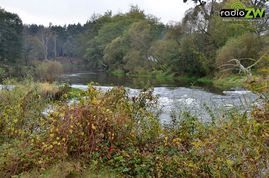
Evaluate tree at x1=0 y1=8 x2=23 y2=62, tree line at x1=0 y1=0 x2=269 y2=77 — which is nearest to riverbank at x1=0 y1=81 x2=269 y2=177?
tree line at x1=0 y1=0 x2=269 y2=77

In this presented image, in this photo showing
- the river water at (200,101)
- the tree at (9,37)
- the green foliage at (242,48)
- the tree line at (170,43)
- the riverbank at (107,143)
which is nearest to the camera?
the riverbank at (107,143)

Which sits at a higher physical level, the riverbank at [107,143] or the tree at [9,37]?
the tree at [9,37]

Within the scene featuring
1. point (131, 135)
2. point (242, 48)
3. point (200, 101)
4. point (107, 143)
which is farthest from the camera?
point (242, 48)

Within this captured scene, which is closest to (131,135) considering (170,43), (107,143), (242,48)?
(107,143)

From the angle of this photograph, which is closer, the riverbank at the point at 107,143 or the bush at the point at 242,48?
the riverbank at the point at 107,143

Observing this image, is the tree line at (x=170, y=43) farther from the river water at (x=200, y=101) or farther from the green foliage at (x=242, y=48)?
the river water at (x=200, y=101)

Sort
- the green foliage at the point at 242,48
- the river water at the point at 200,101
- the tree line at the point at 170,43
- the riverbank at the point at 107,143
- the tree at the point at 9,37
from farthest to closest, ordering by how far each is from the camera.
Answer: the tree at the point at 9,37, the tree line at the point at 170,43, the green foliage at the point at 242,48, the river water at the point at 200,101, the riverbank at the point at 107,143

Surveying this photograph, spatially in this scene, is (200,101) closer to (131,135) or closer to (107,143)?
(131,135)

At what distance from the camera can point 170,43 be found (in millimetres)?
41094

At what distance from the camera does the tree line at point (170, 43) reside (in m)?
30.4

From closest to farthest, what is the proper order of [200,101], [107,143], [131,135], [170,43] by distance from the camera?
[107,143] → [131,135] → [200,101] → [170,43]

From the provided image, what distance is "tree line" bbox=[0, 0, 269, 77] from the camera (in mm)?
30422

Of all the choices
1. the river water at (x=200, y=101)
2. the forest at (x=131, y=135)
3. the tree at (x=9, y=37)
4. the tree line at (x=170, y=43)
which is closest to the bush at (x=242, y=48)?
the tree line at (x=170, y=43)

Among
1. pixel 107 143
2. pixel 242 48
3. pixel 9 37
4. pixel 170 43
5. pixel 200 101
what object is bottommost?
pixel 107 143
